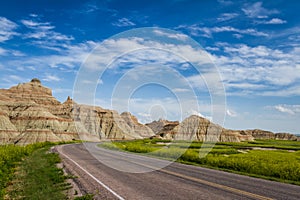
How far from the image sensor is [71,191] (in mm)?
10617

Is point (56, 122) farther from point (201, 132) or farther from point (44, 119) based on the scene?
point (201, 132)

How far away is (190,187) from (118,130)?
143602 mm

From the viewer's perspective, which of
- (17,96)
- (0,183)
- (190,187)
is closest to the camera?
(190,187)

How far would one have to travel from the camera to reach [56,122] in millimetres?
107688

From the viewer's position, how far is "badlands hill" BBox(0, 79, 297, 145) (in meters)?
91.4

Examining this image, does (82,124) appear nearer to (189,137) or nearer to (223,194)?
(189,137)

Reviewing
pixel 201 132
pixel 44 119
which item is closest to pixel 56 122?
pixel 44 119

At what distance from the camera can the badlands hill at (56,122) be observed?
9144 cm

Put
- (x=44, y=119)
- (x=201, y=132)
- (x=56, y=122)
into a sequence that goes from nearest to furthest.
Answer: (x=44, y=119)
(x=56, y=122)
(x=201, y=132)

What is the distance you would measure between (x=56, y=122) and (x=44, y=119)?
565cm

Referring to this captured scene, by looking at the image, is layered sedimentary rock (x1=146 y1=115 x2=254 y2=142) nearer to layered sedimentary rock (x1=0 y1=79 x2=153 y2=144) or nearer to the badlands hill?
the badlands hill

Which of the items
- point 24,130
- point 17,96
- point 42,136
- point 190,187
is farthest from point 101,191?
point 17,96

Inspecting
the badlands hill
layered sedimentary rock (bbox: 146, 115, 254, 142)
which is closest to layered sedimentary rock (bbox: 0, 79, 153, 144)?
the badlands hill

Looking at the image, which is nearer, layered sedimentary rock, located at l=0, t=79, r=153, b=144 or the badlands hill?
layered sedimentary rock, located at l=0, t=79, r=153, b=144
